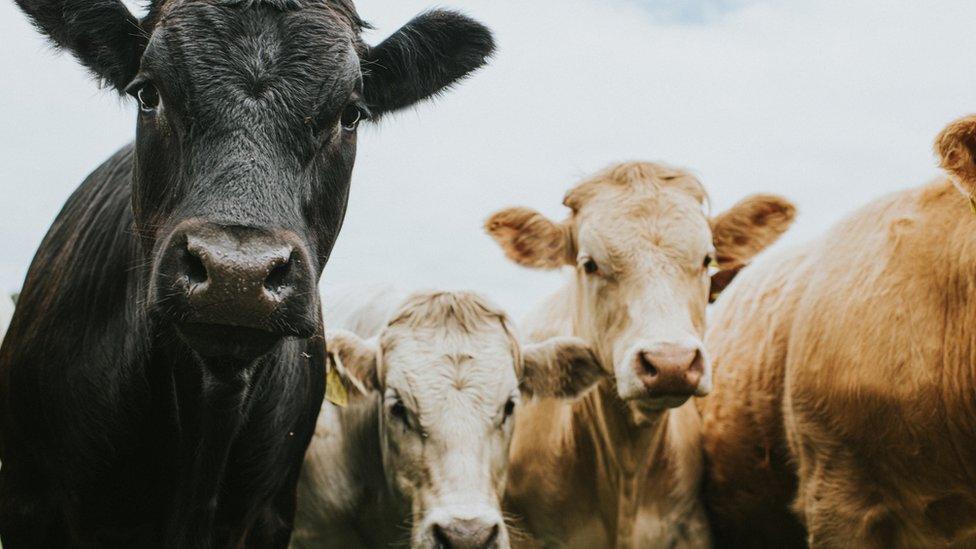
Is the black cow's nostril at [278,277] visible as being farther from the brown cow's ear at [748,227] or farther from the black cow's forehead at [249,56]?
the brown cow's ear at [748,227]

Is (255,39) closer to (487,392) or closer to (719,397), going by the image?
(487,392)

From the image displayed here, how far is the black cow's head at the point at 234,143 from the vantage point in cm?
295

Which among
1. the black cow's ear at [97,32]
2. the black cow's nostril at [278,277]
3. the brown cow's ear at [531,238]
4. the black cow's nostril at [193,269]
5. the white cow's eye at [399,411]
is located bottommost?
the white cow's eye at [399,411]

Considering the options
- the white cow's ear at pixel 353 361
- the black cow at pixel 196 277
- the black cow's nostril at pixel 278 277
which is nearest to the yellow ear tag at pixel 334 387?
the white cow's ear at pixel 353 361

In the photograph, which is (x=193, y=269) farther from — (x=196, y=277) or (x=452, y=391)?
(x=452, y=391)

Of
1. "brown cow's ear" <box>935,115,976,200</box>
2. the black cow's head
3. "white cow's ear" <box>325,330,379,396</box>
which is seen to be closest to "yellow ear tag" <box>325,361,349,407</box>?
"white cow's ear" <box>325,330,379,396</box>

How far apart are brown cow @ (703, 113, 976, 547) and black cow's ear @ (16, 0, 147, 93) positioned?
118 inches

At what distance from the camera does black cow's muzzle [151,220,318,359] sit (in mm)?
2879

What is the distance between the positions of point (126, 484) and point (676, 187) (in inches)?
119

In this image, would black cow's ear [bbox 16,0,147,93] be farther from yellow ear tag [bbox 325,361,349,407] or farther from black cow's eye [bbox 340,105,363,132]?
yellow ear tag [bbox 325,361,349,407]

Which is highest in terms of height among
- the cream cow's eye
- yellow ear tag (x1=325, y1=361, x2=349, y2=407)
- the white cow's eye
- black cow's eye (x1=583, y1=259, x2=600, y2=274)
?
black cow's eye (x1=583, y1=259, x2=600, y2=274)

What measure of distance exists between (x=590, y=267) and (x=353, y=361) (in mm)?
1207

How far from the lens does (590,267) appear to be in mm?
5422

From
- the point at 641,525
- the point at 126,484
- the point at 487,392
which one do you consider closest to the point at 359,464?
the point at 487,392
